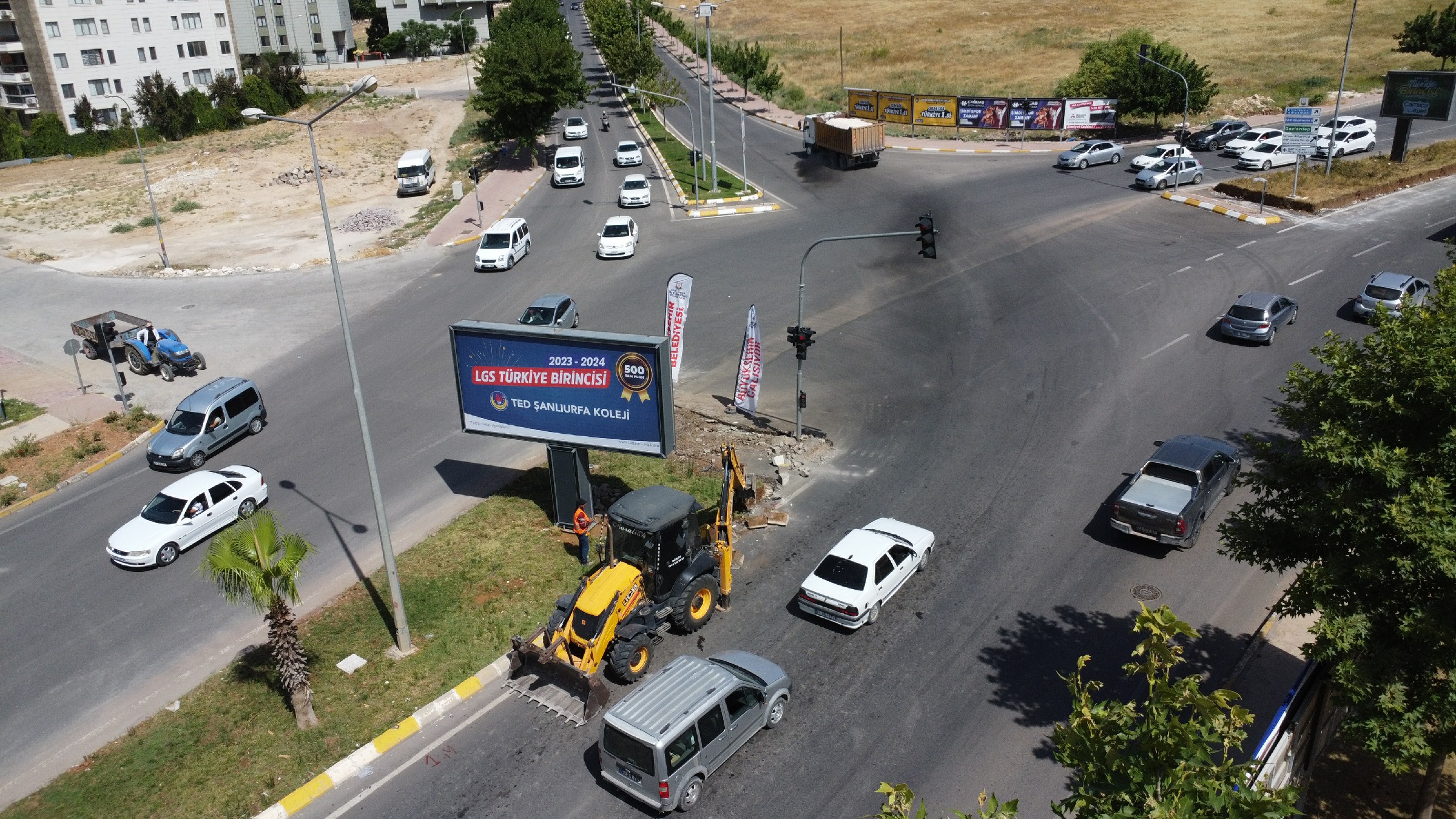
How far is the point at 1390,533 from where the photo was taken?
1191cm

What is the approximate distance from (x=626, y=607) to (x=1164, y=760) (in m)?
9.84

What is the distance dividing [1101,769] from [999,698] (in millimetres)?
6827

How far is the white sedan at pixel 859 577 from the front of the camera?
57.5 feet

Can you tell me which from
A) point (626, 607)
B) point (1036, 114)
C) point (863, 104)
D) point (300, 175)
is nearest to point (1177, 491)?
point (626, 607)

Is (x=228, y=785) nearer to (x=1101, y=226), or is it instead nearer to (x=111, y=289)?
(x=111, y=289)

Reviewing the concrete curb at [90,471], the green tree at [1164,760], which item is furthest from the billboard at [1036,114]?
the green tree at [1164,760]

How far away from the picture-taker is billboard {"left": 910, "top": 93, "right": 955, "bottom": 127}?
2443 inches

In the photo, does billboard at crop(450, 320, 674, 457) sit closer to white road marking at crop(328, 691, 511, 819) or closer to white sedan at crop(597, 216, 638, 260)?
white road marking at crop(328, 691, 511, 819)

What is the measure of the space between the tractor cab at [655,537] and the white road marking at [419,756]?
3.15 m

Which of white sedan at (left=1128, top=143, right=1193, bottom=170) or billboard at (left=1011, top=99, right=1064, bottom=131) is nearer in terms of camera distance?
white sedan at (left=1128, top=143, right=1193, bottom=170)

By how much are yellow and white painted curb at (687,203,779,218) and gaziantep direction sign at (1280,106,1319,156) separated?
76.3ft

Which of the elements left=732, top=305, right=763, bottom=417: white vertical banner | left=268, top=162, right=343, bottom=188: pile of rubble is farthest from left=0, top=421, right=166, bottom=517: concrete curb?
left=268, top=162, right=343, bottom=188: pile of rubble

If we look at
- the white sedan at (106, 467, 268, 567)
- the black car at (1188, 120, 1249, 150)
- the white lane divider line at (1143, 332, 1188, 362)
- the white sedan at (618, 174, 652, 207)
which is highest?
the black car at (1188, 120, 1249, 150)

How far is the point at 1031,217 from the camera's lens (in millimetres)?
44188
